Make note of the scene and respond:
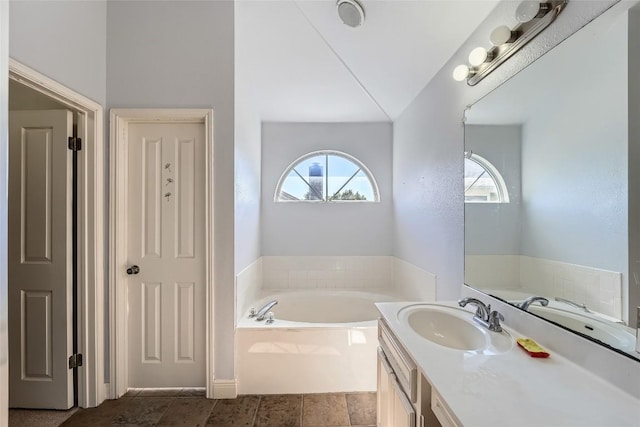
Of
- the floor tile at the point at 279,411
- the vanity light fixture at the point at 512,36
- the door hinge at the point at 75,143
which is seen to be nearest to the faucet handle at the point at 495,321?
the vanity light fixture at the point at 512,36

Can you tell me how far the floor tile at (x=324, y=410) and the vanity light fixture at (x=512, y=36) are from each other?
2.25 metres

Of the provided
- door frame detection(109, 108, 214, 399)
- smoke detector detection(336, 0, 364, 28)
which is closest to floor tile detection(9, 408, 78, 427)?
door frame detection(109, 108, 214, 399)

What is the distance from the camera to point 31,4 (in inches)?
57.1

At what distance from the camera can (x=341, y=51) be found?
2.27m

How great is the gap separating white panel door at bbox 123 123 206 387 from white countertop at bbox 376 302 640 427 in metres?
1.72

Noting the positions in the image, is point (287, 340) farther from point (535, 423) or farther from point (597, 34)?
point (597, 34)

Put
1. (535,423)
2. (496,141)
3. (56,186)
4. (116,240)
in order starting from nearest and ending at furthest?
(535,423) < (496,141) < (56,186) < (116,240)

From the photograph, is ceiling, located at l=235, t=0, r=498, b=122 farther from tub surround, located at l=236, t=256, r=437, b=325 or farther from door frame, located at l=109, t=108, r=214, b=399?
tub surround, located at l=236, t=256, r=437, b=325

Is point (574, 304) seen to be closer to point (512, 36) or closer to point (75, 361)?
point (512, 36)

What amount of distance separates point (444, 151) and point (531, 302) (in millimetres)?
1136

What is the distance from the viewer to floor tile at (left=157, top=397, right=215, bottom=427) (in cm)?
180

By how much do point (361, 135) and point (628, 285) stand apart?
9.42 feet

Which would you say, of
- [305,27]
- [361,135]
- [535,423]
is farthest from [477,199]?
[361,135]

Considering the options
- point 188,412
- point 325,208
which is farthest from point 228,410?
point 325,208
